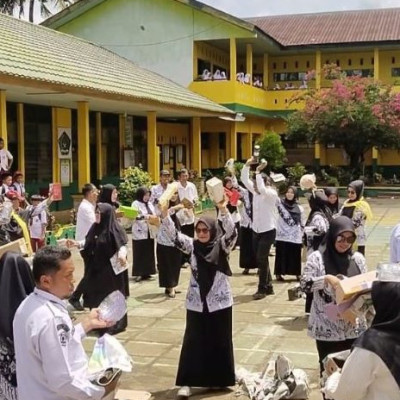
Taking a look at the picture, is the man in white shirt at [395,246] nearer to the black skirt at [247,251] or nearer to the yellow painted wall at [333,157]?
the black skirt at [247,251]

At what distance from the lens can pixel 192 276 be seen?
5730mm

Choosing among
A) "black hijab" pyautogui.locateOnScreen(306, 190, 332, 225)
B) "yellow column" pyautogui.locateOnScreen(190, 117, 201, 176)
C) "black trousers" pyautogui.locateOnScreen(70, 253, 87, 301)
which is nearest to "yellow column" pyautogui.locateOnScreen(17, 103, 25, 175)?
"yellow column" pyautogui.locateOnScreen(190, 117, 201, 176)

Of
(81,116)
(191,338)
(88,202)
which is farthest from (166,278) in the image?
(81,116)

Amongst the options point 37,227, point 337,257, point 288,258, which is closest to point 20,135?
point 37,227

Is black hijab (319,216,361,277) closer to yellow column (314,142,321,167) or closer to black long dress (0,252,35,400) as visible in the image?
black long dress (0,252,35,400)

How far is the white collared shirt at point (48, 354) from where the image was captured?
3.00 m

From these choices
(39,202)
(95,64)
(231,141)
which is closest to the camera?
(39,202)

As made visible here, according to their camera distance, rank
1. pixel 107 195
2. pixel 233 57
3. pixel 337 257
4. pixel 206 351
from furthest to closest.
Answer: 1. pixel 233 57
2. pixel 107 195
3. pixel 206 351
4. pixel 337 257

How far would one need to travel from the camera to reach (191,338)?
5648 millimetres

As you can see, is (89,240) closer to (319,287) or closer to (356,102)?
(319,287)

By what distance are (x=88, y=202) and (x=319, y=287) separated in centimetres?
413

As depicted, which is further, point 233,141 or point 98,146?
point 233,141

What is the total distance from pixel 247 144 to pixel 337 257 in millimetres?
25537

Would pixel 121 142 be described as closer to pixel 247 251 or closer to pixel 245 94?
pixel 245 94
